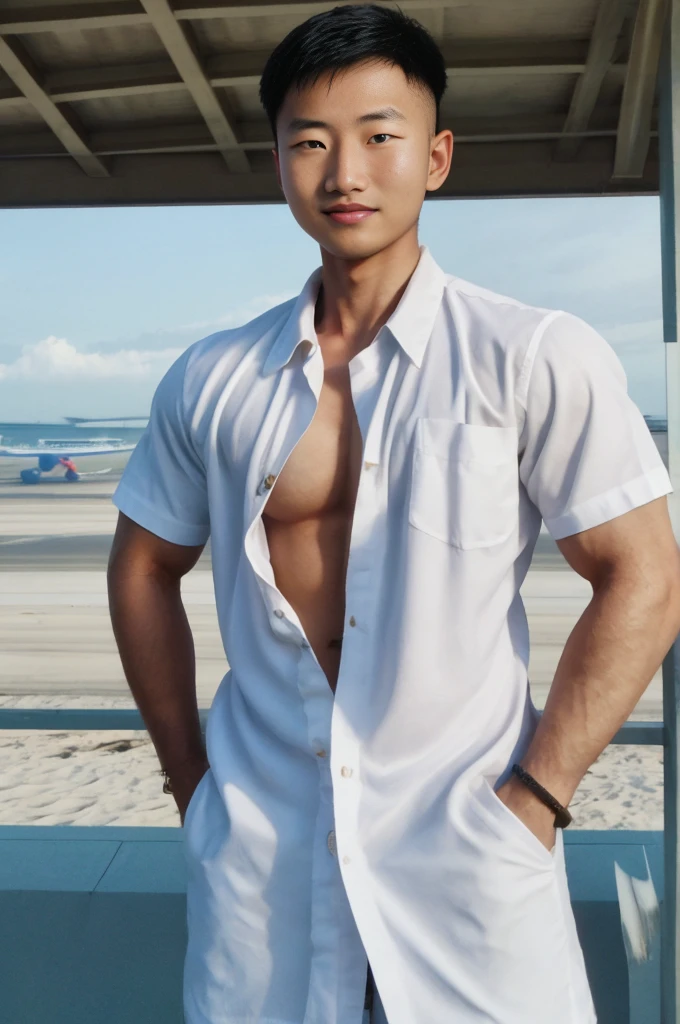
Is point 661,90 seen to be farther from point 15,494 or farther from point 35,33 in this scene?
point 15,494

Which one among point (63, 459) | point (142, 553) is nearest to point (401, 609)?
point (142, 553)

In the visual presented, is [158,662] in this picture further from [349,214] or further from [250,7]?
[250,7]

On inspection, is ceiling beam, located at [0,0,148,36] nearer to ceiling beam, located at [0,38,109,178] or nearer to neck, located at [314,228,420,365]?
ceiling beam, located at [0,38,109,178]

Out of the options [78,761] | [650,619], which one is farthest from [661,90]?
[78,761]

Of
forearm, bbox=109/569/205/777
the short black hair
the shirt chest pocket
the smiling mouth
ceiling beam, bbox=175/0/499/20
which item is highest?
ceiling beam, bbox=175/0/499/20

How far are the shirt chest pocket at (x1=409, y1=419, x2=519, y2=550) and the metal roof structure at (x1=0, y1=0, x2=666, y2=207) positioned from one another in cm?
97

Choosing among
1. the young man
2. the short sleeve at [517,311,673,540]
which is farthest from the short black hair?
the short sleeve at [517,311,673,540]

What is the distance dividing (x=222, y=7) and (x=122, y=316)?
4993 cm

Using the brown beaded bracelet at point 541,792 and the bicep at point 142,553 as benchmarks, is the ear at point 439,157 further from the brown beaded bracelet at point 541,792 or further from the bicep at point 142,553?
the brown beaded bracelet at point 541,792

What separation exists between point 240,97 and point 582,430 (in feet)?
4.16

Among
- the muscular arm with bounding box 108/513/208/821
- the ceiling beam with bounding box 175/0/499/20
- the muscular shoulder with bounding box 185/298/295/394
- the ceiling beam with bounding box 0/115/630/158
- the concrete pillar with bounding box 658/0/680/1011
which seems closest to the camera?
the muscular shoulder with bounding box 185/298/295/394

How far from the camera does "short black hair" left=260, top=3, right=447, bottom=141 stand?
117 centimetres

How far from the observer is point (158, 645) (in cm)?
144

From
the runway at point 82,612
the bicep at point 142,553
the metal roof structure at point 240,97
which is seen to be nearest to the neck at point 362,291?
the bicep at point 142,553
